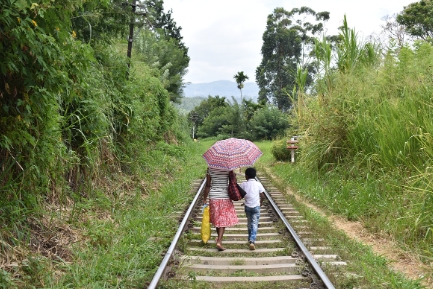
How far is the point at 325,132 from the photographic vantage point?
419 inches

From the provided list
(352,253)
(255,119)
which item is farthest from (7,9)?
(255,119)

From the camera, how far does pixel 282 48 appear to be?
5275cm

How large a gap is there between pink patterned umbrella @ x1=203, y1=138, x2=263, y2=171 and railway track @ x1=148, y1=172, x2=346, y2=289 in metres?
1.22

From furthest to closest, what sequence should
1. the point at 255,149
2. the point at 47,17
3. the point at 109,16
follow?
1. the point at 109,16
2. the point at 255,149
3. the point at 47,17

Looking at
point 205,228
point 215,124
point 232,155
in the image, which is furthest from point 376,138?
point 215,124

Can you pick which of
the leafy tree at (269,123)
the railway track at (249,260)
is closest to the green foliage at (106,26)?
the railway track at (249,260)

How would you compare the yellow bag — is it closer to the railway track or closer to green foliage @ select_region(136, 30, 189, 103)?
the railway track

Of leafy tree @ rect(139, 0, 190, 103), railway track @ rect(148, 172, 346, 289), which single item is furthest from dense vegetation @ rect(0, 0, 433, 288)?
leafy tree @ rect(139, 0, 190, 103)

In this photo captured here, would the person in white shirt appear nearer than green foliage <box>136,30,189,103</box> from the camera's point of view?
Yes

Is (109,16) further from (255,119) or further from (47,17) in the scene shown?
(255,119)

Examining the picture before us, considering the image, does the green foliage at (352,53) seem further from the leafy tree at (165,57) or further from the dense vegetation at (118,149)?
the leafy tree at (165,57)

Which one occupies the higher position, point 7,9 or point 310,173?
point 7,9

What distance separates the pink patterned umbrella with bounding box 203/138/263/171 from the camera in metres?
5.64

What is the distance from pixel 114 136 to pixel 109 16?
2494 mm
